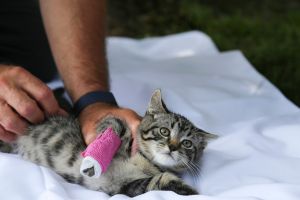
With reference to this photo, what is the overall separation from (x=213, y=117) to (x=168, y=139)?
0.63 meters

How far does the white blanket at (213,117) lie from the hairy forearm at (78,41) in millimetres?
346

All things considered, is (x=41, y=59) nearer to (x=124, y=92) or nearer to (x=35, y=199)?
(x=124, y=92)

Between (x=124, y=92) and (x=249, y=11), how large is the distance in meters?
2.33

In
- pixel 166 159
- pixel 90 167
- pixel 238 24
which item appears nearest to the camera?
pixel 90 167

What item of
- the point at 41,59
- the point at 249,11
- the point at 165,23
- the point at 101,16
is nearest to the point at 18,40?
the point at 41,59

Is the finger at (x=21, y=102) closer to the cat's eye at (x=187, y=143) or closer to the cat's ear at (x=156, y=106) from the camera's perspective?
the cat's ear at (x=156, y=106)

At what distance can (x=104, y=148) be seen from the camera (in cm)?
161

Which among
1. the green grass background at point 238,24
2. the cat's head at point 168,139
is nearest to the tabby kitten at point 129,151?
the cat's head at point 168,139

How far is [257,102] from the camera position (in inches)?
97.8

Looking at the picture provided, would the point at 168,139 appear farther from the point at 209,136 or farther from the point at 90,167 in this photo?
the point at 90,167

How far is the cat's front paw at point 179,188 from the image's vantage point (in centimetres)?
158

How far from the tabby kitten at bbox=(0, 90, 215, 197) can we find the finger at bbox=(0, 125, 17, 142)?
23mm

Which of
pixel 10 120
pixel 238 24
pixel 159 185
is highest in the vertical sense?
pixel 10 120

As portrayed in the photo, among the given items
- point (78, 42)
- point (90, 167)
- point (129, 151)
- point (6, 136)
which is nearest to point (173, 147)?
point (129, 151)
